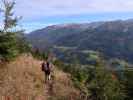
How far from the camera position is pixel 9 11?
2122 cm

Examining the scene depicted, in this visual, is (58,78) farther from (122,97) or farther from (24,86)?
(122,97)

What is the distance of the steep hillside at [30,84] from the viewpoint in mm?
13338

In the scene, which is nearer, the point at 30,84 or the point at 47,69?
the point at 30,84

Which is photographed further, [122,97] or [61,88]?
[122,97]

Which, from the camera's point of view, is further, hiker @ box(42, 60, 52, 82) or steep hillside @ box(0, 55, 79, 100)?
hiker @ box(42, 60, 52, 82)

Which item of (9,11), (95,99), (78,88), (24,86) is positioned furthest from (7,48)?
(95,99)

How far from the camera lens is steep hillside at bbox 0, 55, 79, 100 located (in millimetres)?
13338

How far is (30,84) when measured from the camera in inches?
639

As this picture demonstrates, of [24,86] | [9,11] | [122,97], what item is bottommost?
[122,97]

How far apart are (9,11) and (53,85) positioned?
480 centimetres

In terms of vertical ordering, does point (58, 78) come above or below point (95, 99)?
above

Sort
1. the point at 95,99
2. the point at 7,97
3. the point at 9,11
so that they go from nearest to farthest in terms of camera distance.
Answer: the point at 7,97, the point at 9,11, the point at 95,99

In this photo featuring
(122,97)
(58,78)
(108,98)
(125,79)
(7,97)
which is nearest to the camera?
(7,97)

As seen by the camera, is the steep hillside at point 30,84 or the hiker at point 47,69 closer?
the steep hillside at point 30,84
